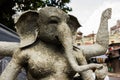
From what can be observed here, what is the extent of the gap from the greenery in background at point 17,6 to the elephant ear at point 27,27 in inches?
523

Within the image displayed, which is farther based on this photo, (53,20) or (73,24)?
(73,24)

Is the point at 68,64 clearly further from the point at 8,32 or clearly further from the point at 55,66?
the point at 8,32

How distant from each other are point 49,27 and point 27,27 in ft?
0.89

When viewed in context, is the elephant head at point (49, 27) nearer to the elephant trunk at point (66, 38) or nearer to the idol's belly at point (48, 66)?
the elephant trunk at point (66, 38)

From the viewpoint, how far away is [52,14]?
4.11 meters

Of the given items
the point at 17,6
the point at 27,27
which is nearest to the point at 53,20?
the point at 27,27

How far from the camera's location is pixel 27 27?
14.2ft

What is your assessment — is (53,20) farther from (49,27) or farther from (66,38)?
(66,38)

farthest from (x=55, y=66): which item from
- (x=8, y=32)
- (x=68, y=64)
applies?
(x=8, y=32)

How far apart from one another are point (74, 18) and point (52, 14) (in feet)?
1.02

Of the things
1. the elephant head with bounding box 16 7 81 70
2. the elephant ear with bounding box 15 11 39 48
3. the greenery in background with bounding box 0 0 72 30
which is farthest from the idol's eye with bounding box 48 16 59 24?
the greenery in background with bounding box 0 0 72 30

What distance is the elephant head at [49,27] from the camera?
Answer: 4105 millimetres

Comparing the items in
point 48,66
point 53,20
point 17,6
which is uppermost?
point 53,20

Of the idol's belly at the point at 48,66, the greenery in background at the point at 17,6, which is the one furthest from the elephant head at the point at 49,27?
the greenery in background at the point at 17,6
